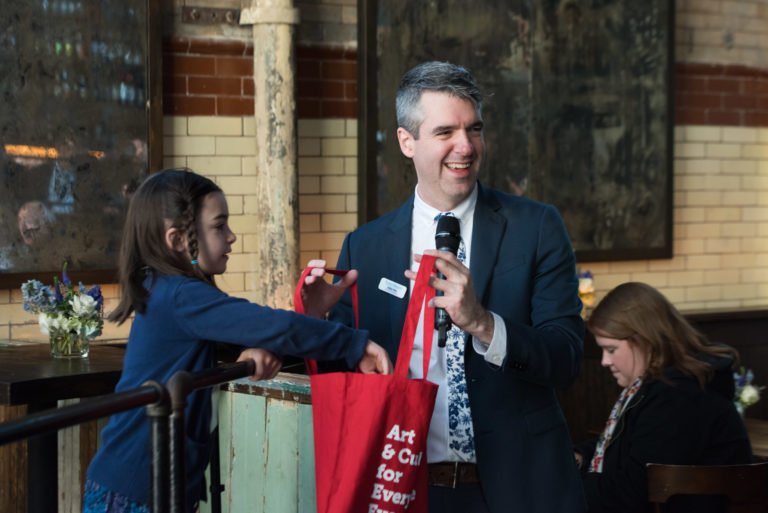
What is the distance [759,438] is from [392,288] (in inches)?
104

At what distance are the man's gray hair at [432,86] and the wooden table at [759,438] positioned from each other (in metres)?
2.39

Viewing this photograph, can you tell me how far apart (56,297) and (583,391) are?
3281mm

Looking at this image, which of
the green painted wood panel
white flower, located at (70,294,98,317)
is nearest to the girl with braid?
the green painted wood panel

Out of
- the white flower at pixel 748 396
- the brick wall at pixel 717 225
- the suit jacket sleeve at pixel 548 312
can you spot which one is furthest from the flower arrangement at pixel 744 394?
the suit jacket sleeve at pixel 548 312

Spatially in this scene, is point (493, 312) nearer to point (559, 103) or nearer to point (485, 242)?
point (485, 242)

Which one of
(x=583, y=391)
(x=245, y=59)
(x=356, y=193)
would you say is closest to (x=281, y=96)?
(x=245, y=59)

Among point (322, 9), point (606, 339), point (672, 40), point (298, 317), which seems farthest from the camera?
point (672, 40)

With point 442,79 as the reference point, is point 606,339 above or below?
below

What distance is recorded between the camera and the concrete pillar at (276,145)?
4.89m

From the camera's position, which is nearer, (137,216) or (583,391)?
(137,216)

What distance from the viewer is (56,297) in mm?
3414

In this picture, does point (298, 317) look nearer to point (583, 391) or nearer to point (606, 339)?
point (606, 339)

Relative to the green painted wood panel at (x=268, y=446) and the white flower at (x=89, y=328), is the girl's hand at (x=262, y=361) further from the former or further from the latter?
the white flower at (x=89, y=328)

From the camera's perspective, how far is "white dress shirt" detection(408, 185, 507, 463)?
1.98 meters
